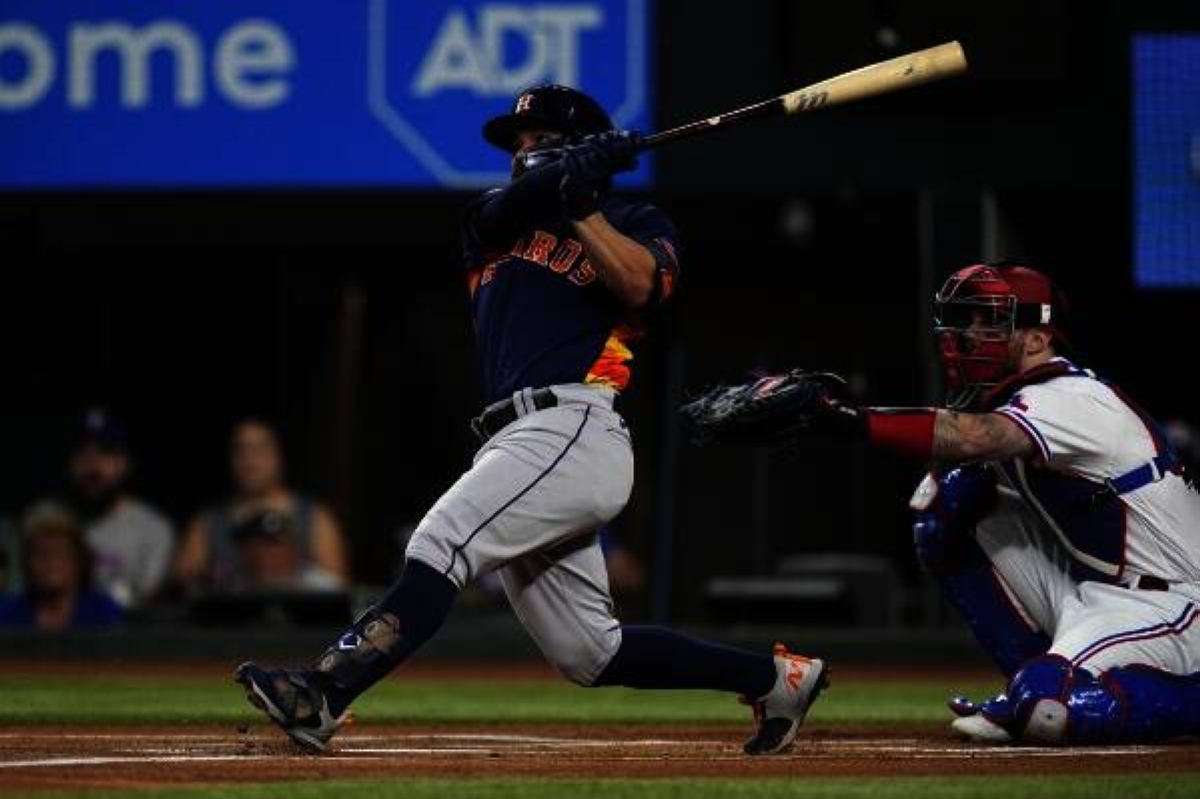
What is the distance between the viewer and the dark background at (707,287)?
10.1 metres

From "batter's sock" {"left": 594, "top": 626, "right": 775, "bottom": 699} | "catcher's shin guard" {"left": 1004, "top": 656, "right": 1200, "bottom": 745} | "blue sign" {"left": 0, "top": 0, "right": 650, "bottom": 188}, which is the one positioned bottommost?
"catcher's shin guard" {"left": 1004, "top": 656, "right": 1200, "bottom": 745}

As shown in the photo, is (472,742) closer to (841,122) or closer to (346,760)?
(346,760)

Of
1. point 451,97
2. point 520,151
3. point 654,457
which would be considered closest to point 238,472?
point 451,97

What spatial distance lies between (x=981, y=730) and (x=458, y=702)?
97.8 inches

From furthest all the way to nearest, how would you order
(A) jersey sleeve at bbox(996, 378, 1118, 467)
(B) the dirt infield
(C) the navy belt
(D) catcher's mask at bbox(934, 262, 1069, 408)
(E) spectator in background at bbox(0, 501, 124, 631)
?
(E) spectator in background at bbox(0, 501, 124, 631) < (D) catcher's mask at bbox(934, 262, 1069, 408) < (C) the navy belt < (A) jersey sleeve at bbox(996, 378, 1118, 467) < (B) the dirt infield

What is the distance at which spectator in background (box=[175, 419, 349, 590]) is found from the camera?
9.70 m

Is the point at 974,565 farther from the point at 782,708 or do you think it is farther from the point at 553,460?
the point at 553,460

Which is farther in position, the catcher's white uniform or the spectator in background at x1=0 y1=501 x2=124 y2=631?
the spectator in background at x1=0 y1=501 x2=124 y2=631

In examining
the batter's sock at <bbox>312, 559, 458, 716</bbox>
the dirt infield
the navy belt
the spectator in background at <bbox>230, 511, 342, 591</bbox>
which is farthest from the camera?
the spectator in background at <bbox>230, 511, 342, 591</bbox>

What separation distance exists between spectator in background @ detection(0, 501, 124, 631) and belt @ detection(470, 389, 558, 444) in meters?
4.39

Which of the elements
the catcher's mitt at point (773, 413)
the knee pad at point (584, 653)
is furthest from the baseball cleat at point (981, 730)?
the knee pad at point (584, 653)

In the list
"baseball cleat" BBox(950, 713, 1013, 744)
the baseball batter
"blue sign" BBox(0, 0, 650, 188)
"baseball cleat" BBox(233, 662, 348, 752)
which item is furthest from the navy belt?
"blue sign" BBox(0, 0, 650, 188)

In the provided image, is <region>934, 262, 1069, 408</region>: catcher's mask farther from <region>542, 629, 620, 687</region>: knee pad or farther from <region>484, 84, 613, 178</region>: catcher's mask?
<region>542, 629, 620, 687</region>: knee pad

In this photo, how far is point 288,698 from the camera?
15.2 ft
